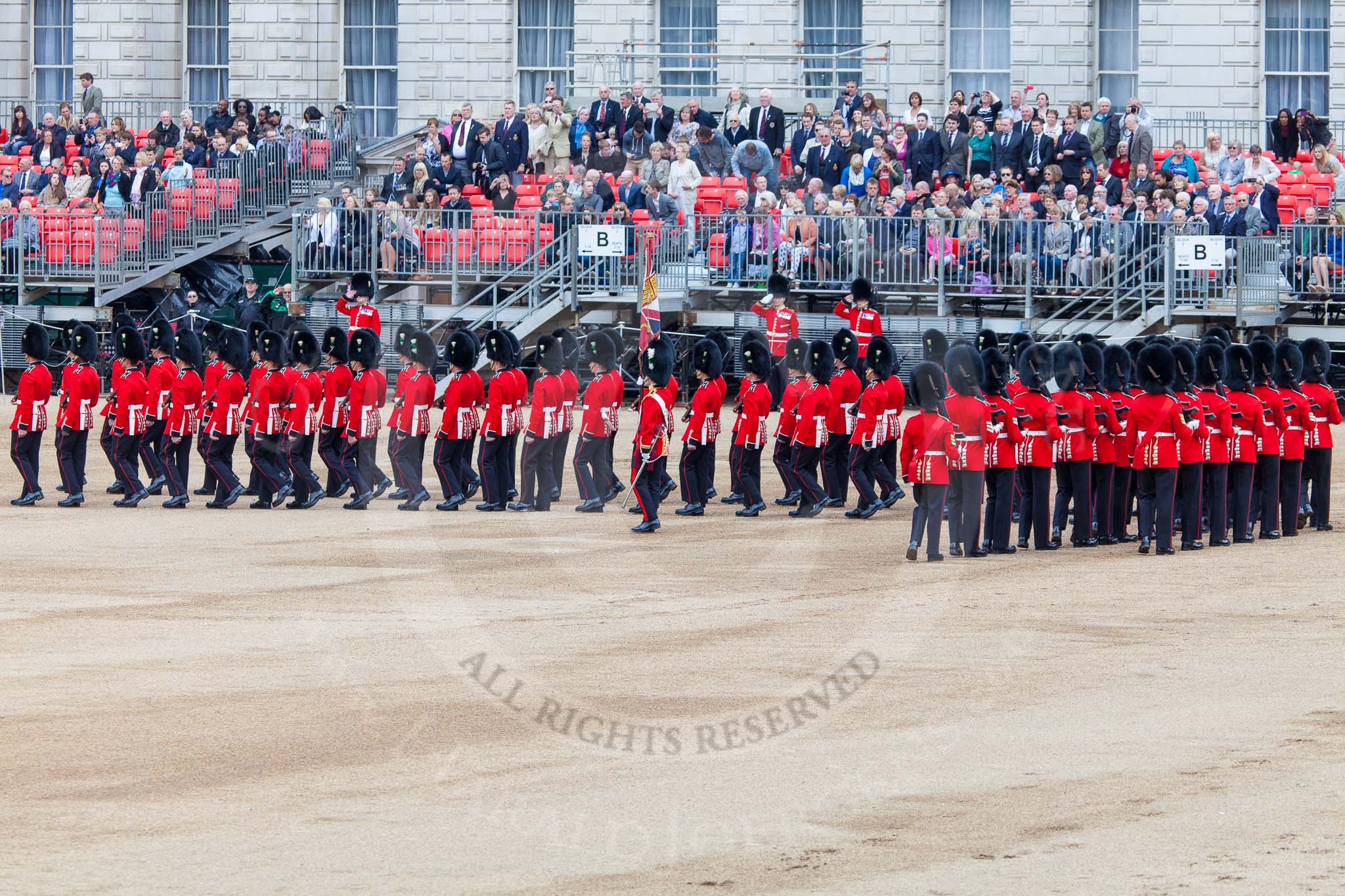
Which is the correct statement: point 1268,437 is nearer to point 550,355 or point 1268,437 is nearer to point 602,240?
point 550,355

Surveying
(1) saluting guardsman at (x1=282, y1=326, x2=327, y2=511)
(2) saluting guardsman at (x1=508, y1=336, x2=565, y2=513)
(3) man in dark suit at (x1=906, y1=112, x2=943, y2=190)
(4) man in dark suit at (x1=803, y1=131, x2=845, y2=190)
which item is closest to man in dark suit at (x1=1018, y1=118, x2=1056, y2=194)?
(3) man in dark suit at (x1=906, y1=112, x2=943, y2=190)

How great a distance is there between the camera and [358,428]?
16750 millimetres

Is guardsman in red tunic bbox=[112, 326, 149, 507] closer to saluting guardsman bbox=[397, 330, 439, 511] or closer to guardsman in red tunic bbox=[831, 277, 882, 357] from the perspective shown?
saluting guardsman bbox=[397, 330, 439, 511]

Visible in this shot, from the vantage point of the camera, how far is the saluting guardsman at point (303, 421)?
1661 centimetres

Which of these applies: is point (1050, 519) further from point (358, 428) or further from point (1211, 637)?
point (358, 428)

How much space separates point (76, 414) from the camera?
17.0 metres

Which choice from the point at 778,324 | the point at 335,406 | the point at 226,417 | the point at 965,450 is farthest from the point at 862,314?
the point at 965,450

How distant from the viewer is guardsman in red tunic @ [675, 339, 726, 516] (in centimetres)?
1622

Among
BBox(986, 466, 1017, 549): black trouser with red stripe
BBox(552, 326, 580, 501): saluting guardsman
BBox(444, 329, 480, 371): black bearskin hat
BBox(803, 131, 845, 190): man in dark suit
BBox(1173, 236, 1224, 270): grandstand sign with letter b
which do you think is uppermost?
BBox(803, 131, 845, 190): man in dark suit

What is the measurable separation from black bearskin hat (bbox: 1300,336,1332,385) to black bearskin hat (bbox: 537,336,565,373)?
214 inches

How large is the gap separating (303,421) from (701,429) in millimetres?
2982

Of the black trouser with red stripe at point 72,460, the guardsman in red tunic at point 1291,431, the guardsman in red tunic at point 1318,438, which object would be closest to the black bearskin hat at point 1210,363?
the guardsman in red tunic at point 1291,431

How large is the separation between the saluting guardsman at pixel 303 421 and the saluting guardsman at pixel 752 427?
10.3 ft

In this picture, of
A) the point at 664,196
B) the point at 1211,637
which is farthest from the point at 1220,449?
the point at 664,196
